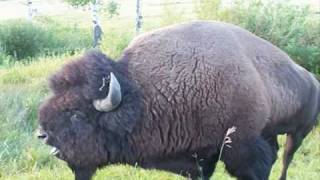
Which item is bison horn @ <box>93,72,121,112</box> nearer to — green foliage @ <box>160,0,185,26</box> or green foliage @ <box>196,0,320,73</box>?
green foliage @ <box>196,0,320,73</box>

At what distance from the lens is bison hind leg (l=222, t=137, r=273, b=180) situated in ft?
18.7

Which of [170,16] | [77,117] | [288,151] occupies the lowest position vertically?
[170,16]

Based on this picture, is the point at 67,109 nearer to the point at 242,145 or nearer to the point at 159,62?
the point at 159,62

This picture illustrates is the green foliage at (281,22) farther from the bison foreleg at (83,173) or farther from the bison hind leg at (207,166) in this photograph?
the bison foreleg at (83,173)

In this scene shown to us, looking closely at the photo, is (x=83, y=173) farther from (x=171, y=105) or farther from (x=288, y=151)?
(x=288, y=151)

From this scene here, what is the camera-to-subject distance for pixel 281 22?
1112 centimetres

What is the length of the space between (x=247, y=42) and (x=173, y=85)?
0.92 meters

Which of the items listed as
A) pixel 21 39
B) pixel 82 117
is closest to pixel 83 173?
pixel 82 117

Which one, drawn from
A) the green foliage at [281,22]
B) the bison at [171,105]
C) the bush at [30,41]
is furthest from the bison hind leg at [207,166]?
the bush at [30,41]

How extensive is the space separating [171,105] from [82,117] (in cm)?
77

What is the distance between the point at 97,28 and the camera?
22.2 meters

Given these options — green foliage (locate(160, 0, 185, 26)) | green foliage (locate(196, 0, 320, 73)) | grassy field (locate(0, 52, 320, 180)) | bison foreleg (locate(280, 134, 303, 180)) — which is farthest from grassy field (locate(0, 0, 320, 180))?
green foliage (locate(160, 0, 185, 26))

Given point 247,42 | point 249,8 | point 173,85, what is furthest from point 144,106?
point 249,8

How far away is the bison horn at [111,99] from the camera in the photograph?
16.8 feet
